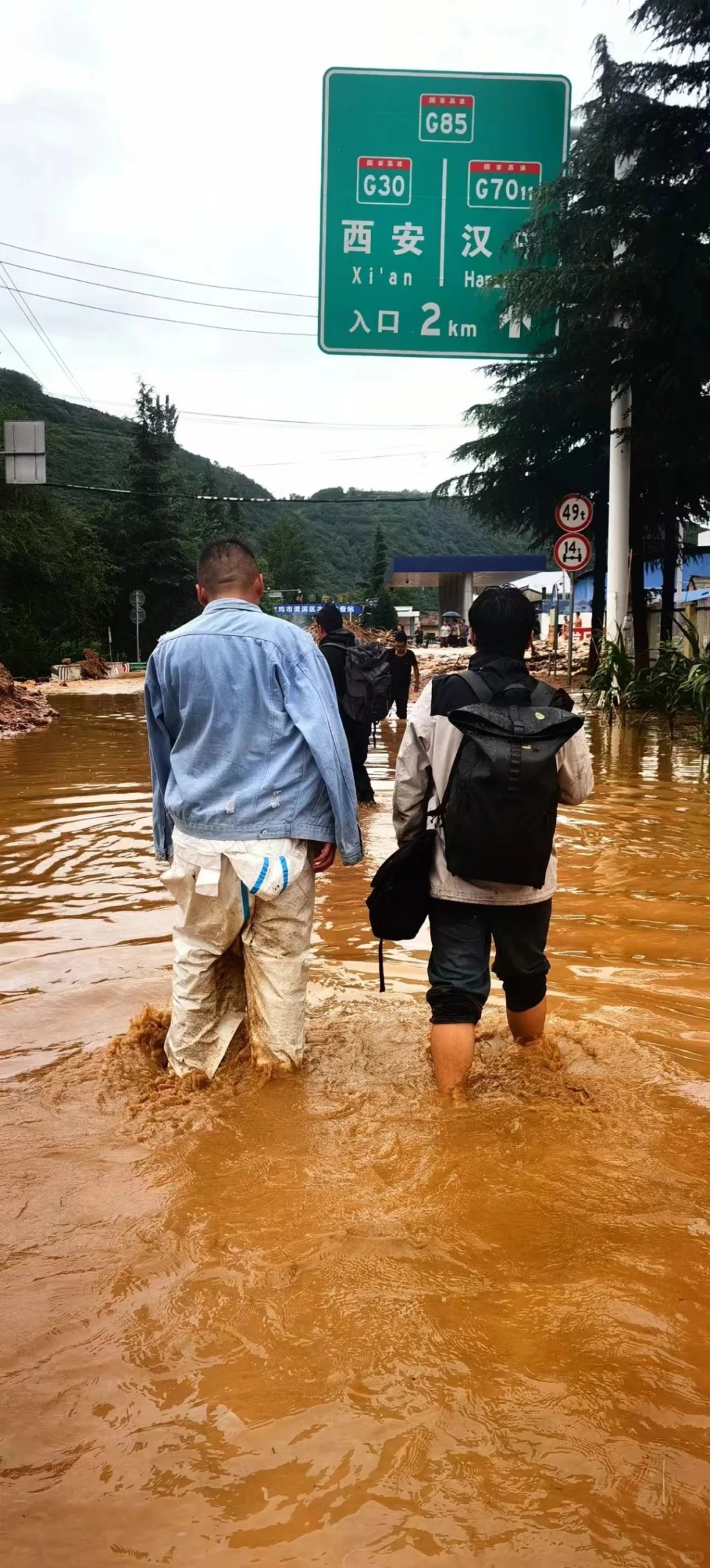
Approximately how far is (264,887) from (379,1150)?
33.7 inches

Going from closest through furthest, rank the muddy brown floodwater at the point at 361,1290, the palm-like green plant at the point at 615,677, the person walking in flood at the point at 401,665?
the muddy brown floodwater at the point at 361,1290 < the person walking in flood at the point at 401,665 < the palm-like green plant at the point at 615,677

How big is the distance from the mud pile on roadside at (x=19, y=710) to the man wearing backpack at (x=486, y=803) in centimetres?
1527

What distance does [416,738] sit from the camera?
12.5ft

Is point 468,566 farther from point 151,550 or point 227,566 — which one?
point 227,566

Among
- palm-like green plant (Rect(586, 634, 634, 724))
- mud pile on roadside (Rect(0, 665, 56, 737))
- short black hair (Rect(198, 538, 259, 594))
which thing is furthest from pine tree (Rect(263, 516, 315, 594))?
short black hair (Rect(198, 538, 259, 594))

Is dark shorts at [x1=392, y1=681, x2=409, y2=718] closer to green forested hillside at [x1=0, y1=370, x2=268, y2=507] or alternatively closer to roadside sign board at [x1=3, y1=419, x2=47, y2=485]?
roadside sign board at [x1=3, y1=419, x2=47, y2=485]

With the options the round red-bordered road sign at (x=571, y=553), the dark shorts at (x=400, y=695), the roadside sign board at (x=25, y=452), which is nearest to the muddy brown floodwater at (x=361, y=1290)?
the dark shorts at (x=400, y=695)

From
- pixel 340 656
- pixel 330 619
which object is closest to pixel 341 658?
pixel 340 656

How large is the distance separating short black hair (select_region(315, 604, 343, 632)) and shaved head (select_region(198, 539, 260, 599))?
511 centimetres

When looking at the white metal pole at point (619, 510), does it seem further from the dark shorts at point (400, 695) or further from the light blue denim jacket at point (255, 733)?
the light blue denim jacket at point (255, 733)

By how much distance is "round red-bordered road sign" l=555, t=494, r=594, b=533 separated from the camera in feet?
56.4

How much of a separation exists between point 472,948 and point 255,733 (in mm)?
955

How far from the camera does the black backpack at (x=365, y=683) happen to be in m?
9.09

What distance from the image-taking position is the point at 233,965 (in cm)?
412
